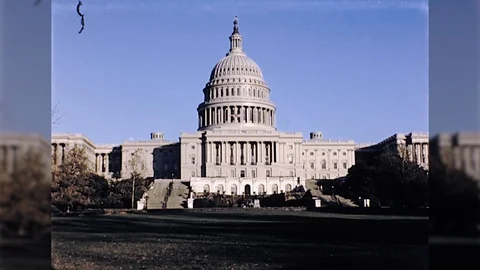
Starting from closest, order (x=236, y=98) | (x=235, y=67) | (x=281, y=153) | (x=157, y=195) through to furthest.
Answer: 1. (x=157, y=195)
2. (x=281, y=153)
3. (x=236, y=98)
4. (x=235, y=67)

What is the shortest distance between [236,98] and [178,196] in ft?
128

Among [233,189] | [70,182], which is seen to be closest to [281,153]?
[233,189]

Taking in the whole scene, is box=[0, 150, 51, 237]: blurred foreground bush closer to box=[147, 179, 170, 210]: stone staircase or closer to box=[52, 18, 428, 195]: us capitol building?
box=[147, 179, 170, 210]: stone staircase

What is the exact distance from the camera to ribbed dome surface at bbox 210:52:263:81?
114312mm

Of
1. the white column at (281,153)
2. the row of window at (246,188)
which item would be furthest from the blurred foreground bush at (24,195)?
the white column at (281,153)

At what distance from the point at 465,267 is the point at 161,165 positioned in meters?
112

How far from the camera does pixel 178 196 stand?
7581 cm

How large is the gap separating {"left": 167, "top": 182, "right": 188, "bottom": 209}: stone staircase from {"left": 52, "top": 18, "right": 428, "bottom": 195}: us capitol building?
1286cm

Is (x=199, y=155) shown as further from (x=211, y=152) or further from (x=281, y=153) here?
(x=281, y=153)

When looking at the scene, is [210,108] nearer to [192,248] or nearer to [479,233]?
[192,248]

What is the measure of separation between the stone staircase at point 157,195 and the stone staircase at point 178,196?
0.95 metres

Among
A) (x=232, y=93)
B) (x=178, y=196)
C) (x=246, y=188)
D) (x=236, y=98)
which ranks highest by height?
(x=232, y=93)

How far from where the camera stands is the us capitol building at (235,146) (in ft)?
344

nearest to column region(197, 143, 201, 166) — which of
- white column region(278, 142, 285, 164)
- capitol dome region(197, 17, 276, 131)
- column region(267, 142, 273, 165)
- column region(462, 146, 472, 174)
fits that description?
capitol dome region(197, 17, 276, 131)
